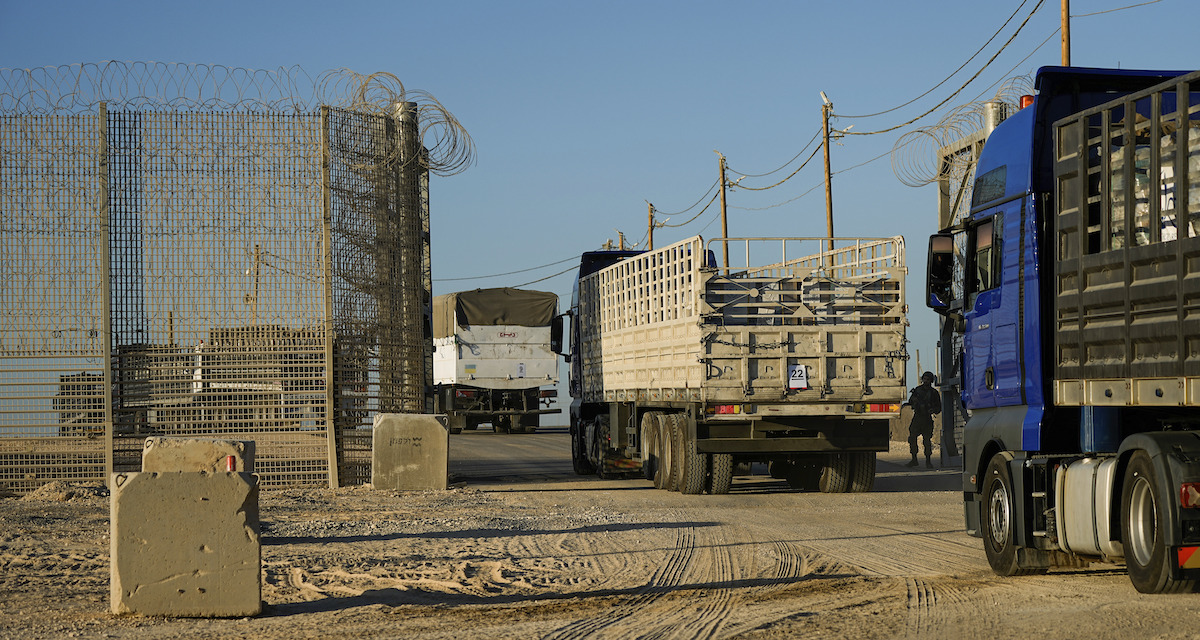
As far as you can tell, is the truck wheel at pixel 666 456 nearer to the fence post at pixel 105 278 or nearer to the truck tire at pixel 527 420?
the fence post at pixel 105 278

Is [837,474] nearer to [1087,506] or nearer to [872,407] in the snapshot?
[872,407]

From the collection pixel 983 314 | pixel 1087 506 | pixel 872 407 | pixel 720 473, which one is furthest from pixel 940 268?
pixel 720 473

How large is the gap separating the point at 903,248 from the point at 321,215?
26.5 feet

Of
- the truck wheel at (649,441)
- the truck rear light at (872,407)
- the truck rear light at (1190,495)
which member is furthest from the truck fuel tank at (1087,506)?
the truck wheel at (649,441)

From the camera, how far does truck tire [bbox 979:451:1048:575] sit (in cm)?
1030

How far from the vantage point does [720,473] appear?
747 inches

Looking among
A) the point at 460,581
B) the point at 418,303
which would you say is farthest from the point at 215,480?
the point at 418,303

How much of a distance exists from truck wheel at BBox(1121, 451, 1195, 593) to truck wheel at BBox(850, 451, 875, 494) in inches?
408

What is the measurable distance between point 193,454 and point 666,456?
27.8 ft

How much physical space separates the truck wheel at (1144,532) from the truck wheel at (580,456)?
16.5m

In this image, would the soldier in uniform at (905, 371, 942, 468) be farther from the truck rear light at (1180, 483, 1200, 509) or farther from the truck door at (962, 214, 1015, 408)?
the truck rear light at (1180, 483, 1200, 509)

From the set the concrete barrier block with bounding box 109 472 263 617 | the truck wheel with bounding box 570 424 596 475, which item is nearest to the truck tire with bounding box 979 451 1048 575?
the concrete barrier block with bounding box 109 472 263 617

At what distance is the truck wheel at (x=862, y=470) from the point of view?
1923 cm

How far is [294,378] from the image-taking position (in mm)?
20016
